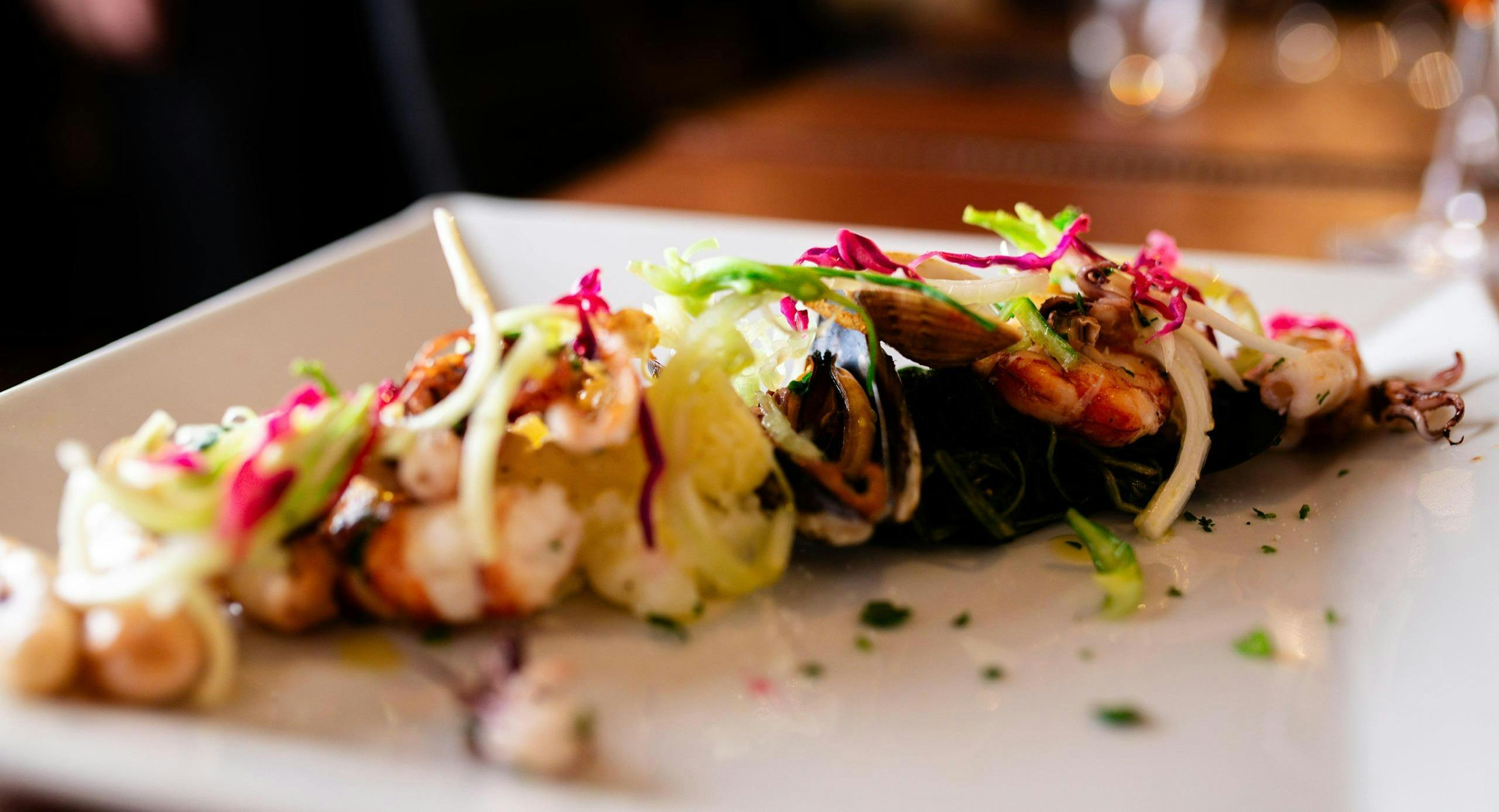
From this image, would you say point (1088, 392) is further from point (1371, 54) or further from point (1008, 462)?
point (1371, 54)

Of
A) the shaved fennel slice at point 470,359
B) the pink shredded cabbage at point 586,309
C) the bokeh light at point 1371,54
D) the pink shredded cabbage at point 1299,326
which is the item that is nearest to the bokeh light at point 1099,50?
the bokeh light at point 1371,54

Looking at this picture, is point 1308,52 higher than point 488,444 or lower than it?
lower

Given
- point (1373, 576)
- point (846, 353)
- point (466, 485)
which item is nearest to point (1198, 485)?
point (1373, 576)

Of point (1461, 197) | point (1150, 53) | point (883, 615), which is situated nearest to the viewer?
point (883, 615)

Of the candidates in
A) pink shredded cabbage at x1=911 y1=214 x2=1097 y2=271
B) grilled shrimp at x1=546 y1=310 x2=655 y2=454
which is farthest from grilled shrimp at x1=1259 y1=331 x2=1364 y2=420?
grilled shrimp at x1=546 y1=310 x2=655 y2=454

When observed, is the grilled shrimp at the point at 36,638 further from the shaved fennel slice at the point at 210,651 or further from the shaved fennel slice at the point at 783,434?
the shaved fennel slice at the point at 783,434

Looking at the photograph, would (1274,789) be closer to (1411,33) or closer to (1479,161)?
(1479,161)

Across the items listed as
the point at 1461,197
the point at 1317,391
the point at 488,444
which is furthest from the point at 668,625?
the point at 1461,197
